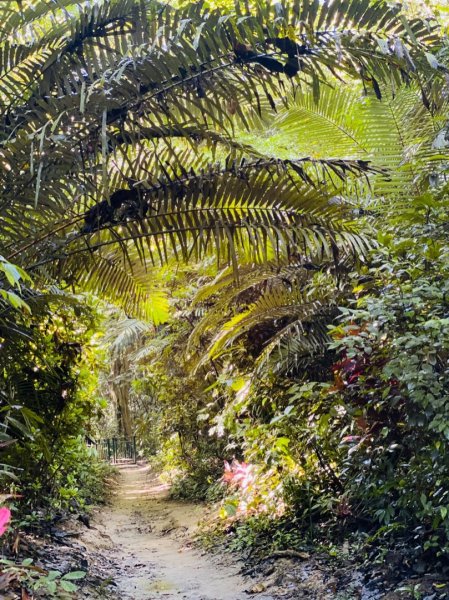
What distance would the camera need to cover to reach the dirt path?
167 inches

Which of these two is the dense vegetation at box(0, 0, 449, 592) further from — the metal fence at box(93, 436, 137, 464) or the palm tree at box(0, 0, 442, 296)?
the metal fence at box(93, 436, 137, 464)

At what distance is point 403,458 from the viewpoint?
342cm

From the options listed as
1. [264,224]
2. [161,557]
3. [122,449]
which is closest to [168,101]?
[264,224]

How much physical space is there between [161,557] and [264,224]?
401 cm

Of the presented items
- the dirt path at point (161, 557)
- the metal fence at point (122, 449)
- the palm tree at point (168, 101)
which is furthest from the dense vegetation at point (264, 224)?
the metal fence at point (122, 449)

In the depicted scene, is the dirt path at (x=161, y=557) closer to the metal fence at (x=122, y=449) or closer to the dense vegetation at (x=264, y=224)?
the dense vegetation at (x=264, y=224)

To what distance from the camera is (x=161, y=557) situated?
221 inches

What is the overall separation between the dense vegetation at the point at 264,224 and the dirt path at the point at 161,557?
0.54 m

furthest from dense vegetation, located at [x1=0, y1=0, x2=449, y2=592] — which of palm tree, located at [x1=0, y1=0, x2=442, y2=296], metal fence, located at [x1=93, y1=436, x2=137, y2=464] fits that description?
metal fence, located at [x1=93, y1=436, x2=137, y2=464]

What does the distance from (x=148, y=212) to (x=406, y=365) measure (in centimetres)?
196

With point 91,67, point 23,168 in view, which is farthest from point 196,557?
point 91,67

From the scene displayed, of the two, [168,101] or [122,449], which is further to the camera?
[122,449]

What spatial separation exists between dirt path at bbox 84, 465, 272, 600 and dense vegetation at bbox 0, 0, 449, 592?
1.78ft

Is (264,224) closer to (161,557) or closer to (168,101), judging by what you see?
(168,101)
